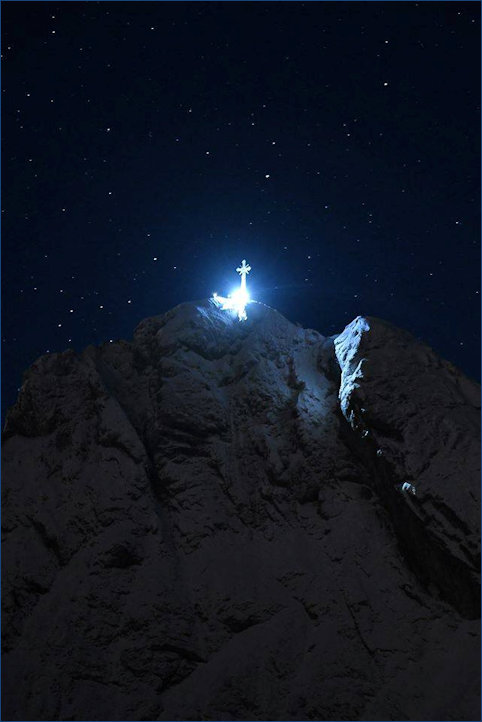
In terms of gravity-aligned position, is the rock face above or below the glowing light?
below

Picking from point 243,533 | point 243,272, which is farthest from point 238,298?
point 243,533

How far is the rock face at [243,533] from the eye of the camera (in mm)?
14242

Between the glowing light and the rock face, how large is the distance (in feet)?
7.42

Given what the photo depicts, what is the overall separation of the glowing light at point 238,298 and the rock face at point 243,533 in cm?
226

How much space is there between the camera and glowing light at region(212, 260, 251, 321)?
24.2 metres

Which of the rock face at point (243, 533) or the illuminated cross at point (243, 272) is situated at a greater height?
the illuminated cross at point (243, 272)

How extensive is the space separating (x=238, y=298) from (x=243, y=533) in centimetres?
1119

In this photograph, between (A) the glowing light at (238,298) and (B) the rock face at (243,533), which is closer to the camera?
(B) the rock face at (243,533)

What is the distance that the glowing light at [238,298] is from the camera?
79.5ft

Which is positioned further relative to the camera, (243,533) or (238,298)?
(238,298)

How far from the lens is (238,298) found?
24797 mm

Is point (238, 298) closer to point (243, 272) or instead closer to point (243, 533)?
point (243, 272)

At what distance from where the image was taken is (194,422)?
19.8 m

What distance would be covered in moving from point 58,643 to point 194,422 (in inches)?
324
